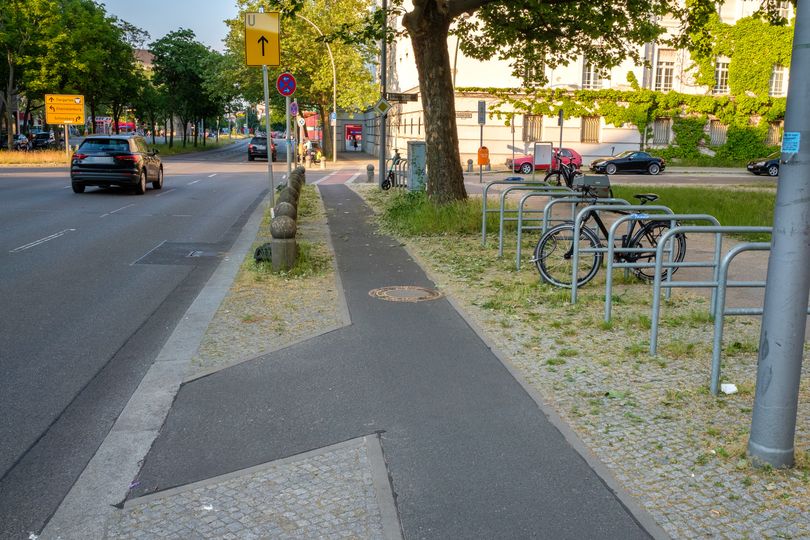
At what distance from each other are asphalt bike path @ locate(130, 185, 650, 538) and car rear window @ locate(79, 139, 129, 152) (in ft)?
57.3

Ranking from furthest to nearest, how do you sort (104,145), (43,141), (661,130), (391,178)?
1. (43,141)
2. (661,130)
3. (391,178)
4. (104,145)

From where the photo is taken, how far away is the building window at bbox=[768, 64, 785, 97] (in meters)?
49.7

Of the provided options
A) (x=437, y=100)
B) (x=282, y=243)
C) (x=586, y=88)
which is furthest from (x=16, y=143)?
(x=282, y=243)

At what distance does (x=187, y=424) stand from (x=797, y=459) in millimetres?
3591

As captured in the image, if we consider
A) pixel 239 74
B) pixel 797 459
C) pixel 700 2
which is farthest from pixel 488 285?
pixel 239 74

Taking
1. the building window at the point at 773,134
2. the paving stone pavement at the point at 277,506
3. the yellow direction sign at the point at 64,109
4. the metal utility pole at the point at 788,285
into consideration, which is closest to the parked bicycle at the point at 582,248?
the metal utility pole at the point at 788,285

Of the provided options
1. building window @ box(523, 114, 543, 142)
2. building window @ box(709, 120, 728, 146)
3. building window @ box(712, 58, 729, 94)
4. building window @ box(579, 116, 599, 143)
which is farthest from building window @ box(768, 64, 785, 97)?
building window @ box(523, 114, 543, 142)

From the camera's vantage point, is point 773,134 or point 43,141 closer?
point 773,134

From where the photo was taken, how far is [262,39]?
14266 millimetres

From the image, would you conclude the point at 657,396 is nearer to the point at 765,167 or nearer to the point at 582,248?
the point at 582,248

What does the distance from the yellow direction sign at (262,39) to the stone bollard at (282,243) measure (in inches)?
211

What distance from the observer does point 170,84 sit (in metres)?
72.1

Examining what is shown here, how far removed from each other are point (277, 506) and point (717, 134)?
5215 centimetres

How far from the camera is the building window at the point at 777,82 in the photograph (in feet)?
163
